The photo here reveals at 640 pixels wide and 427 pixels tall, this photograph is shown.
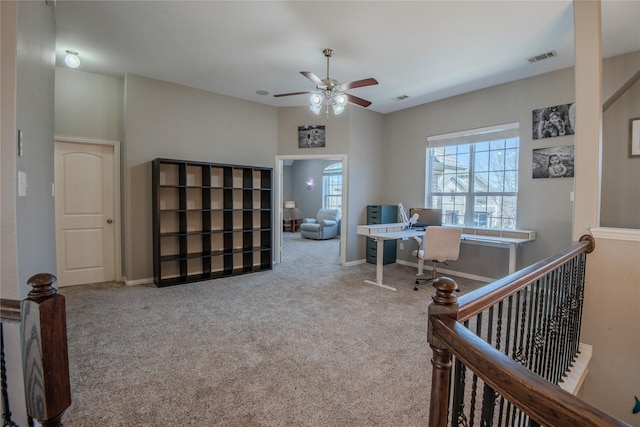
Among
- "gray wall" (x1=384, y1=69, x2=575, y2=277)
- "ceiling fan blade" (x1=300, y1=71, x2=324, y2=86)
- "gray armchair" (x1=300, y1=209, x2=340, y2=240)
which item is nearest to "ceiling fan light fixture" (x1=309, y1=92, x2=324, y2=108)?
"ceiling fan blade" (x1=300, y1=71, x2=324, y2=86)

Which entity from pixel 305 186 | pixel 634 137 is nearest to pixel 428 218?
pixel 634 137

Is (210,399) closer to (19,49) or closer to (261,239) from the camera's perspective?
(19,49)

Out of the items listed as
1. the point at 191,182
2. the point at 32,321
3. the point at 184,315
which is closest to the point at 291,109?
the point at 191,182

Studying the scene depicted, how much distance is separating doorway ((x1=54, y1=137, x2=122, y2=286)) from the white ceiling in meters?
1.13

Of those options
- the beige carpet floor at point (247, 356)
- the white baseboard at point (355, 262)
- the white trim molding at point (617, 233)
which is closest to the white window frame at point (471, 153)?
the beige carpet floor at point (247, 356)

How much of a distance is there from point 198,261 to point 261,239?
3.64 ft

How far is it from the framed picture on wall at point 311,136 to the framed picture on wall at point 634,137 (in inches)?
160

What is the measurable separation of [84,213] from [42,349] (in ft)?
13.3

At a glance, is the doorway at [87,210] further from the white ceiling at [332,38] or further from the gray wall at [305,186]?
the gray wall at [305,186]

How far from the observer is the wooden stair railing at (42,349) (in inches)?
35.0

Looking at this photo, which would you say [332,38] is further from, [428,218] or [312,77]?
[428,218]

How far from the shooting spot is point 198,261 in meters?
4.60

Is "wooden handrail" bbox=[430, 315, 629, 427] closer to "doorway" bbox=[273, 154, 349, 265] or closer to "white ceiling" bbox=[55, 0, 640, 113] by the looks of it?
"white ceiling" bbox=[55, 0, 640, 113]

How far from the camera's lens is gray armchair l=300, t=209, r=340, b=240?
342 inches
